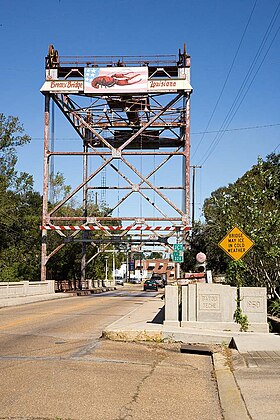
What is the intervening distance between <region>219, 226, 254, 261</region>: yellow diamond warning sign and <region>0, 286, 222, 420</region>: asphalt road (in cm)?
354

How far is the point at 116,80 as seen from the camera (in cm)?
3891

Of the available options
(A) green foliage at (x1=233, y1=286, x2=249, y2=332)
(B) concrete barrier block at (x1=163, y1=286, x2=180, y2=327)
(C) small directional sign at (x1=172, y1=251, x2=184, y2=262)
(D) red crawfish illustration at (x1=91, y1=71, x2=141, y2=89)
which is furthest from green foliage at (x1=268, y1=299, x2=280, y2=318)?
(D) red crawfish illustration at (x1=91, y1=71, x2=141, y2=89)

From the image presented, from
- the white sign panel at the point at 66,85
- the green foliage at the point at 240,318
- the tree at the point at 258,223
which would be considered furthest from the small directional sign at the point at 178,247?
the green foliage at the point at 240,318

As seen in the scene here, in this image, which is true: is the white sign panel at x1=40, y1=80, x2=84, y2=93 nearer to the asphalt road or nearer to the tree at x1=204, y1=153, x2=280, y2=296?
the tree at x1=204, y1=153, x2=280, y2=296

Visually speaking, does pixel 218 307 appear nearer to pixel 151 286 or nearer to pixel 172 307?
pixel 172 307

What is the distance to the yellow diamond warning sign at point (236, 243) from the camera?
14852mm

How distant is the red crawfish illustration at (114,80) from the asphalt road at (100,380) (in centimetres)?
2717

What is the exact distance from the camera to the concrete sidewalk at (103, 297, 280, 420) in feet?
23.3

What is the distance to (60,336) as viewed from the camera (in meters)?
14.2

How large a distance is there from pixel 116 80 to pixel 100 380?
32512mm

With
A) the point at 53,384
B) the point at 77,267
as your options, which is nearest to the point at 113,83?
the point at 77,267

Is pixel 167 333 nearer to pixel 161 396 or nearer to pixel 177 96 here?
pixel 161 396

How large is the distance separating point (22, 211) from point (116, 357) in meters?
55.3

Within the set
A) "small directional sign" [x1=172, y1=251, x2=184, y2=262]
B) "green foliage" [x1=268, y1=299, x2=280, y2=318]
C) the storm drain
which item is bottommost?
the storm drain
